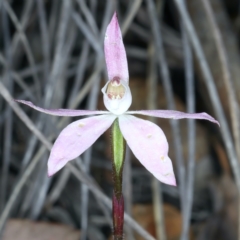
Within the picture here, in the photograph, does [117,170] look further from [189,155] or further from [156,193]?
[156,193]

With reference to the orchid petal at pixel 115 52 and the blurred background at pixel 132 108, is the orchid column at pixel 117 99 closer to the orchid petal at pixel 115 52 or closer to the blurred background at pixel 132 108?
the orchid petal at pixel 115 52

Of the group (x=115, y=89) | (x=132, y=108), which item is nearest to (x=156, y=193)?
(x=132, y=108)

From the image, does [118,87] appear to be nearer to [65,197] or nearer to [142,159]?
[142,159]

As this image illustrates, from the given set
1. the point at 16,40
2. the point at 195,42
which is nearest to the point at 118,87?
the point at 195,42

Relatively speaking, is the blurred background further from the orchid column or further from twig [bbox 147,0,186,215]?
the orchid column

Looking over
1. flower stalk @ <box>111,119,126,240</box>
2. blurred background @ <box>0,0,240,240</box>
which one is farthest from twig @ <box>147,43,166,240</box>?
flower stalk @ <box>111,119,126,240</box>

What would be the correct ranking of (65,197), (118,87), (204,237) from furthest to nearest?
(65,197)
(204,237)
(118,87)
